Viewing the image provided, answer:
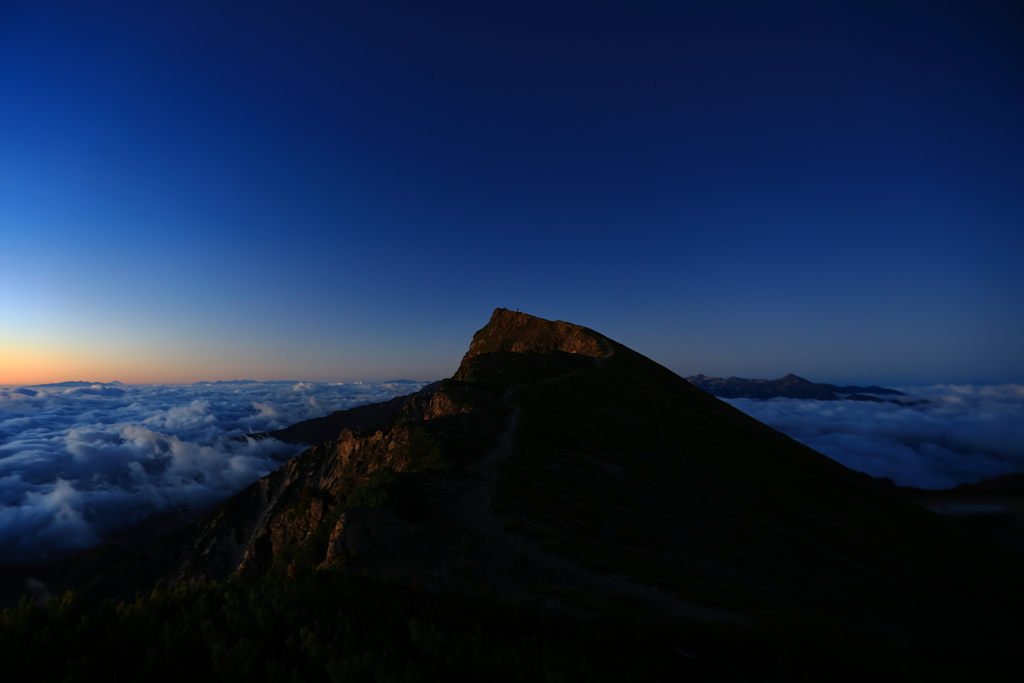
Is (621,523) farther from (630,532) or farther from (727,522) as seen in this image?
(727,522)

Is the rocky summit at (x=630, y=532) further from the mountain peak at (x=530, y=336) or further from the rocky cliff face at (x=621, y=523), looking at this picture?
the mountain peak at (x=530, y=336)

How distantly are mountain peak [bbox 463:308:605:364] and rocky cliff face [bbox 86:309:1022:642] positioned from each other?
39.8 m

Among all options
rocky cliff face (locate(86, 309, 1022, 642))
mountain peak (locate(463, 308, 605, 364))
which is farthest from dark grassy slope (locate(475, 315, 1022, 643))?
mountain peak (locate(463, 308, 605, 364))

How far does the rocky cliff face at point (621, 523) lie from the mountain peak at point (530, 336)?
131 feet

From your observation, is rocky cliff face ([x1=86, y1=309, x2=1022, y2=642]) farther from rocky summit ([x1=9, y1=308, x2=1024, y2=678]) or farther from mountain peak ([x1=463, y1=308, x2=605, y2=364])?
mountain peak ([x1=463, y1=308, x2=605, y2=364])

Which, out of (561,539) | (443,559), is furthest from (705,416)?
(443,559)

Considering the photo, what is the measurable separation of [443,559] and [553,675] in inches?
293

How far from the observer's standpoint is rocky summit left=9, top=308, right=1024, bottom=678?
35.1 feet

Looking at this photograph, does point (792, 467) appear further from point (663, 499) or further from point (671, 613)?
point (671, 613)

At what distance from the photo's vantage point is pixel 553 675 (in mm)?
5246

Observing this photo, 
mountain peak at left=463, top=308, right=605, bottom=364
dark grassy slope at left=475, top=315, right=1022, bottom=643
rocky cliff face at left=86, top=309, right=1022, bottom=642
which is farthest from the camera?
mountain peak at left=463, top=308, right=605, bottom=364

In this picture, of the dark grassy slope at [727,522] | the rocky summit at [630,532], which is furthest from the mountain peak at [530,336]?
the rocky summit at [630,532]

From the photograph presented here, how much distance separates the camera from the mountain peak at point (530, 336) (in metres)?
91.9

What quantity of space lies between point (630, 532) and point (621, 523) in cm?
64
